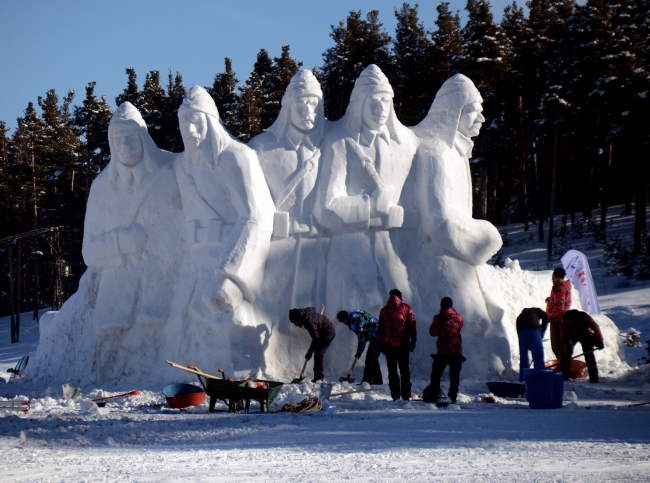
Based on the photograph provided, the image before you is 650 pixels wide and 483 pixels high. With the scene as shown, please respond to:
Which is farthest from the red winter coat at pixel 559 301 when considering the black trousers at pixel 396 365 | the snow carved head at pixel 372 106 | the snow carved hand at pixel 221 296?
the snow carved hand at pixel 221 296

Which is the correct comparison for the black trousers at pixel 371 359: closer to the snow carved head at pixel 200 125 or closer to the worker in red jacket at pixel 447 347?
the worker in red jacket at pixel 447 347

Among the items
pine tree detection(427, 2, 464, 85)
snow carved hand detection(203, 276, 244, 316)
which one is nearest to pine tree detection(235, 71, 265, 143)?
pine tree detection(427, 2, 464, 85)

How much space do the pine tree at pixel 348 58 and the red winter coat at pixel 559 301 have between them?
52.0 feet

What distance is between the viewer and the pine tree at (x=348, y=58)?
29.2m

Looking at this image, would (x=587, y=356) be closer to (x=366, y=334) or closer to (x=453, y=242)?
(x=453, y=242)

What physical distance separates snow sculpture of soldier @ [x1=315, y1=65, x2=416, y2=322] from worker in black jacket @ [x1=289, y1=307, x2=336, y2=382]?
0.92 meters

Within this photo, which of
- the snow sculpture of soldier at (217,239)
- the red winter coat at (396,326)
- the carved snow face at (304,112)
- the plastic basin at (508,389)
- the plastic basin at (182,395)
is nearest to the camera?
the red winter coat at (396,326)

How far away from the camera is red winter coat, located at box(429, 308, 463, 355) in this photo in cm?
1104

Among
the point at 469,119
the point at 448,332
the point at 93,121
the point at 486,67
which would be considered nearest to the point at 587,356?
the point at 448,332

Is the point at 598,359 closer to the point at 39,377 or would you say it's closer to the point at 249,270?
the point at 249,270

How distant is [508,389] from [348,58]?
18.9 m

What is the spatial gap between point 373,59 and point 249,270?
58.6ft

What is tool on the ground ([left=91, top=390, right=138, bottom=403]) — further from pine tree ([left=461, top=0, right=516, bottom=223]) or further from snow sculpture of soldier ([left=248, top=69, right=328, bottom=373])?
pine tree ([left=461, top=0, right=516, bottom=223])

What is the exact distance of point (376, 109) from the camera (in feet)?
47.5
